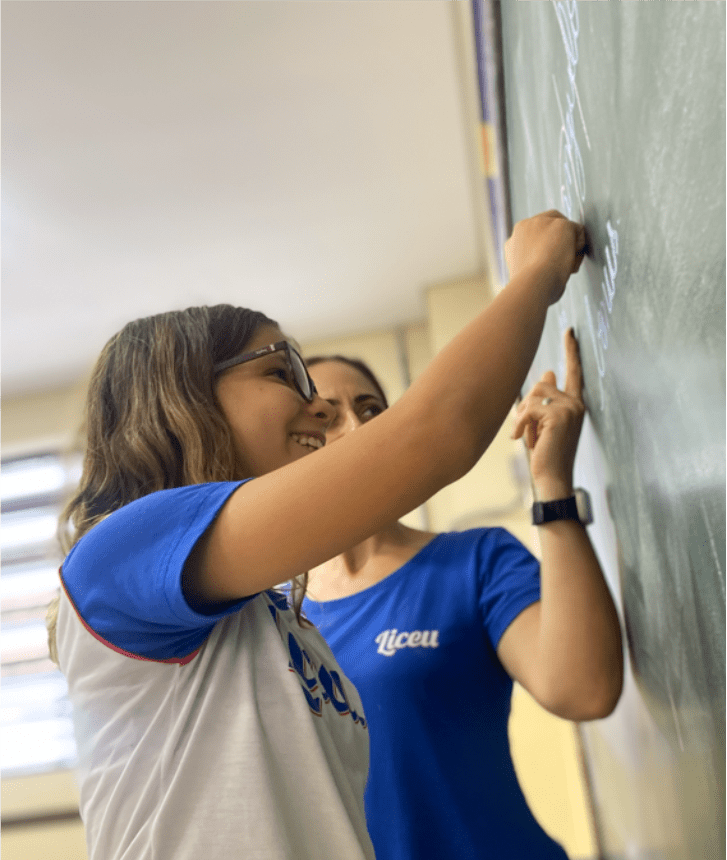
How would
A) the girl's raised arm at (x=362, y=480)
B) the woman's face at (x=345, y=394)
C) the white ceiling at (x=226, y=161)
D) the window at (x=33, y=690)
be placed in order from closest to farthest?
the girl's raised arm at (x=362, y=480), the window at (x=33, y=690), the woman's face at (x=345, y=394), the white ceiling at (x=226, y=161)

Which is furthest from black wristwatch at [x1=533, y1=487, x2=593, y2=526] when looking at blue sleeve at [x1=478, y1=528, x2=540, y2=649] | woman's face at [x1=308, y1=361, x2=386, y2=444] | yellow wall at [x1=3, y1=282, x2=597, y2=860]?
yellow wall at [x1=3, y1=282, x2=597, y2=860]

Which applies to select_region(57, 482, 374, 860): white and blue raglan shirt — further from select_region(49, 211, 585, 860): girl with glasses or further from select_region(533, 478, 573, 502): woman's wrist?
select_region(533, 478, 573, 502): woman's wrist

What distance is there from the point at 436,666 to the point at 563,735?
2.30 meters

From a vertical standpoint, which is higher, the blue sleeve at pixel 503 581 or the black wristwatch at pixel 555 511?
the black wristwatch at pixel 555 511

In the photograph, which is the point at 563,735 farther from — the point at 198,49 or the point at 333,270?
the point at 198,49

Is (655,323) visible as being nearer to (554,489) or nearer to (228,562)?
(228,562)

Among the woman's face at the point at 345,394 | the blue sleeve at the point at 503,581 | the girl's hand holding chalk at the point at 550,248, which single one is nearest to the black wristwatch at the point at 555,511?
the blue sleeve at the point at 503,581

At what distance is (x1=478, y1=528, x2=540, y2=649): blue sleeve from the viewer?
92 cm

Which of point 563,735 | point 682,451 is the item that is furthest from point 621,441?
point 563,735

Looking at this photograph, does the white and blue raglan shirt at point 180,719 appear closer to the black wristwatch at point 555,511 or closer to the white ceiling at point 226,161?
the black wristwatch at point 555,511

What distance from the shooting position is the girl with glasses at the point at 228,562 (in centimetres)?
47

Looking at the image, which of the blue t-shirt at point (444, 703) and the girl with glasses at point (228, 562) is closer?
the girl with glasses at point (228, 562)

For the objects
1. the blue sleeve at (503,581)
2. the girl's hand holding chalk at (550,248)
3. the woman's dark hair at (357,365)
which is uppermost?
the girl's hand holding chalk at (550,248)

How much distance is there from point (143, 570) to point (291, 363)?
0.28m
